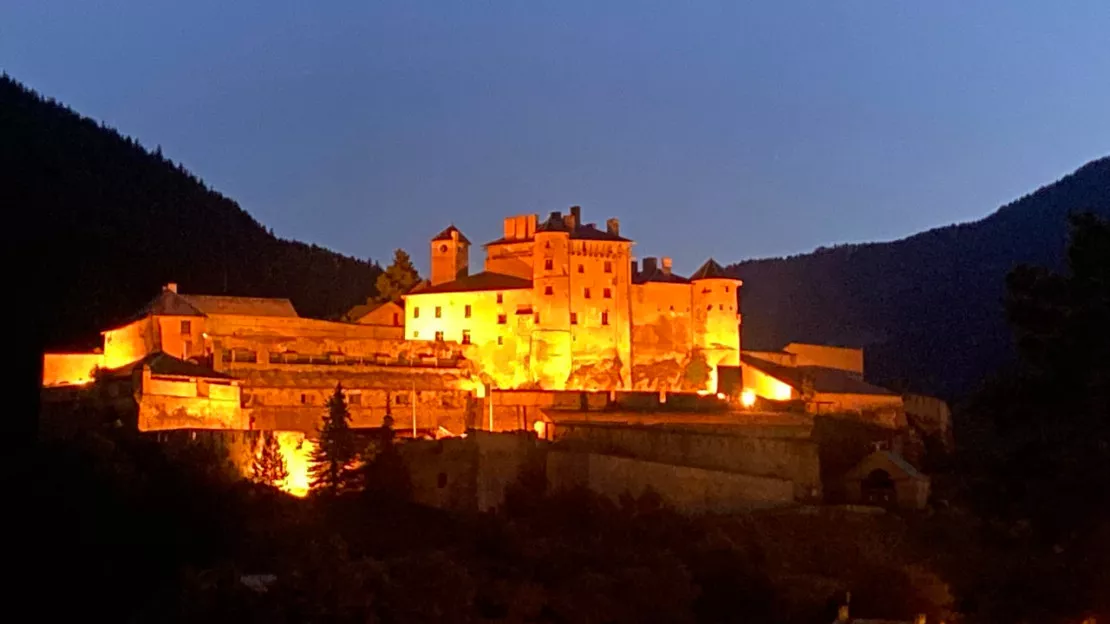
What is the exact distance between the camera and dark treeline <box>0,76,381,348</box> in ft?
212

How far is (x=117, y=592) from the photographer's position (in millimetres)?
30203

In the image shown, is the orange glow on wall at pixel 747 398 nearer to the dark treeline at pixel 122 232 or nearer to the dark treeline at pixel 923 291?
the dark treeline at pixel 122 232

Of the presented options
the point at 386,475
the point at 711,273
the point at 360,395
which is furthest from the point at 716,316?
the point at 386,475

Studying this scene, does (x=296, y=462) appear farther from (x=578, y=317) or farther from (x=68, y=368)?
(x=578, y=317)

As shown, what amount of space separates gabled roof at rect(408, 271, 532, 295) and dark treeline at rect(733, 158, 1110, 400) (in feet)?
125

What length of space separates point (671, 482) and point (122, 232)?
49.2 metres

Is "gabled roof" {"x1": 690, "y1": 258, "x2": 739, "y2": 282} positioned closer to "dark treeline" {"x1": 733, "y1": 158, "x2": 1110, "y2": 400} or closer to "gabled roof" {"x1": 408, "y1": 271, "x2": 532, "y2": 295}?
"gabled roof" {"x1": 408, "y1": 271, "x2": 532, "y2": 295}

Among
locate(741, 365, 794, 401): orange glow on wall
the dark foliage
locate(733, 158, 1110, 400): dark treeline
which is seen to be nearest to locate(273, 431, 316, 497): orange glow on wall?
locate(741, 365, 794, 401): orange glow on wall

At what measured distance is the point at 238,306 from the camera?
52.1 metres

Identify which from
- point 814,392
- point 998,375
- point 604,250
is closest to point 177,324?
Answer: point 604,250

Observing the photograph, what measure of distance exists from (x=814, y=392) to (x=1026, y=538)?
35.1 metres

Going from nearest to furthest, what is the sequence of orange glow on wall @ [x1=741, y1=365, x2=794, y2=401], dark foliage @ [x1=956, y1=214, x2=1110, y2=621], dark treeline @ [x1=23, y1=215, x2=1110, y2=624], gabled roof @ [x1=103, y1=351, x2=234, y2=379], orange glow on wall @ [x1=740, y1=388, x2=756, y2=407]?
1. dark foliage @ [x1=956, y1=214, x2=1110, y2=621]
2. dark treeline @ [x1=23, y1=215, x2=1110, y2=624]
3. gabled roof @ [x1=103, y1=351, x2=234, y2=379]
4. orange glow on wall @ [x1=740, y1=388, x2=756, y2=407]
5. orange glow on wall @ [x1=741, y1=365, x2=794, y2=401]

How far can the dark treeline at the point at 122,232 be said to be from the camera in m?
64.6

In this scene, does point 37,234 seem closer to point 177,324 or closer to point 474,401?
point 177,324
